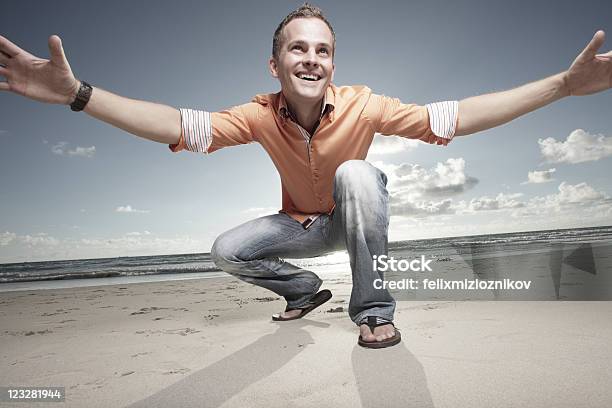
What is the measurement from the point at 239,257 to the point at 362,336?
113 centimetres

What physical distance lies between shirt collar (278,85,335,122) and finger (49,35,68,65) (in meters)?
1.17

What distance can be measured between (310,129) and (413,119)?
2.18ft

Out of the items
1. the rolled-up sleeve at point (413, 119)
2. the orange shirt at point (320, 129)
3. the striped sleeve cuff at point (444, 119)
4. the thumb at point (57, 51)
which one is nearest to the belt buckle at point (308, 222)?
the orange shirt at point (320, 129)

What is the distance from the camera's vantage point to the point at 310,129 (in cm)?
246

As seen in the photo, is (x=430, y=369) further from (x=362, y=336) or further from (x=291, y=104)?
(x=291, y=104)

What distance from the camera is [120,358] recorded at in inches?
81.0

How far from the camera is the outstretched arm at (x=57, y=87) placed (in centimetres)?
161

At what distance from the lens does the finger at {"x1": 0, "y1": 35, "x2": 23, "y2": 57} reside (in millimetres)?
1580

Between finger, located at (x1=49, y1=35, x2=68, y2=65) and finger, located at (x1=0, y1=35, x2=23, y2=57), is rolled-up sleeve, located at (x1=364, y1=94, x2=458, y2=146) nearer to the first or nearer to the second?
finger, located at (x1=49, y1=35, x2=68, y2=65)

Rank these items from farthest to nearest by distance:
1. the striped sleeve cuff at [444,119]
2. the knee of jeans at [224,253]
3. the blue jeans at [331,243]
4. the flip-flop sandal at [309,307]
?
the flip-flop sandal at [309,307] → the knee of jeans at [224,253] → the striped sleeve cuff at [444,119] → the blue jeans at [331,243]

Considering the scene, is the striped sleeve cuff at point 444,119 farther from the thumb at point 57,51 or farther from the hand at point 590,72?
the thumb at point 57,51

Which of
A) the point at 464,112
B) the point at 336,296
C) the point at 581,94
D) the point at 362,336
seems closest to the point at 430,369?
the point at 362,336

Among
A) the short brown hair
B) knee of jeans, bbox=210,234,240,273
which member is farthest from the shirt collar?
knee of jeans, bbox=210,234,240,273

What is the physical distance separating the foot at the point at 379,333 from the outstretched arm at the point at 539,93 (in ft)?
3.86
